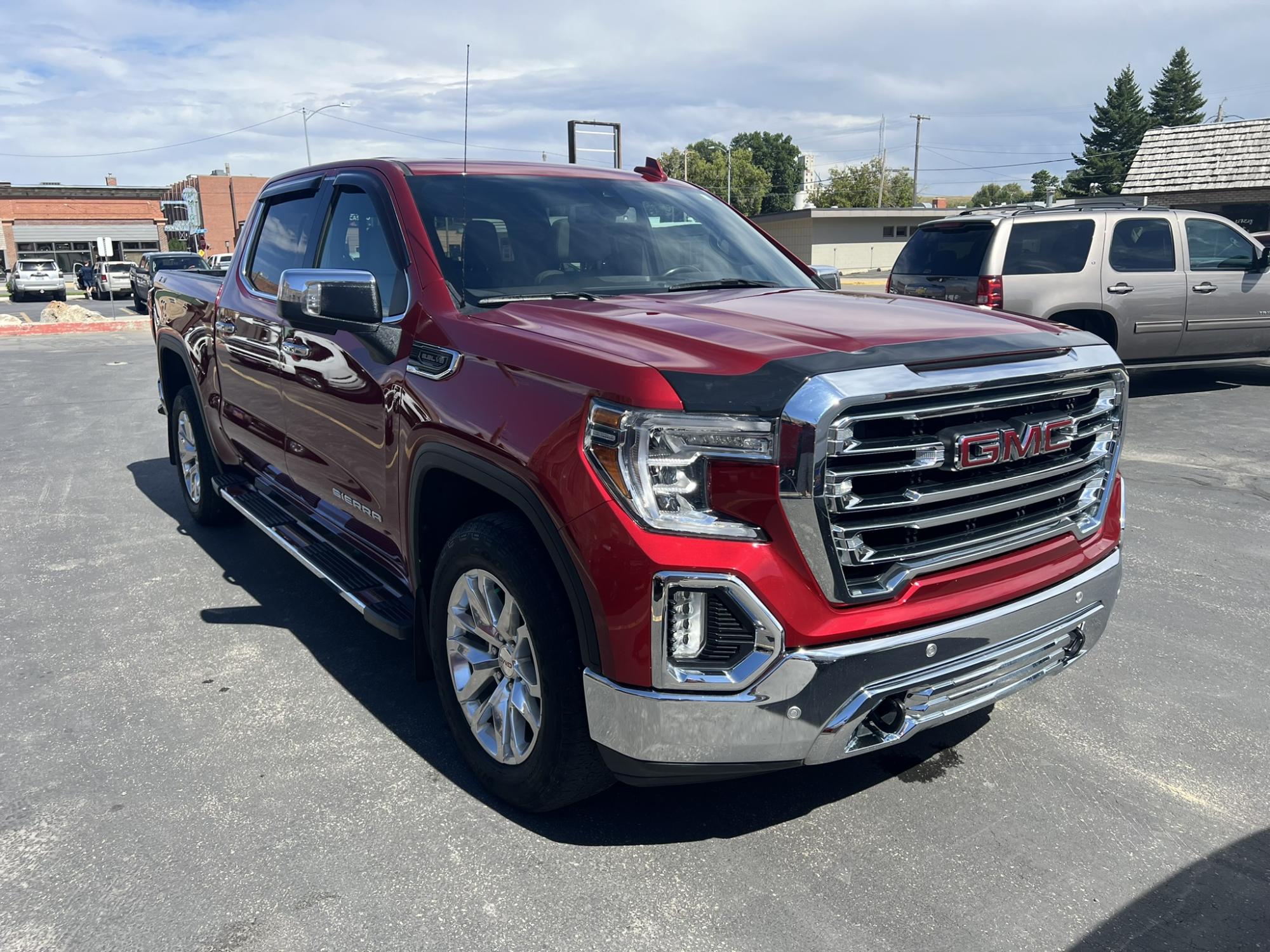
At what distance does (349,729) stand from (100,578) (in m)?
2.55

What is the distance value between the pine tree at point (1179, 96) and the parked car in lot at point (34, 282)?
259ft

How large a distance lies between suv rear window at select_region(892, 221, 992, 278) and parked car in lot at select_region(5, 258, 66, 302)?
41.4m

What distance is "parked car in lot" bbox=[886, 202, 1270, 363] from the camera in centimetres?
962

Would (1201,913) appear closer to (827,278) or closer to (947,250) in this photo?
(827,278)

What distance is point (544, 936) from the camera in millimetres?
2461

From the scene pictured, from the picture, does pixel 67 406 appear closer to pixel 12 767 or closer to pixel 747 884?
pixel 12 767

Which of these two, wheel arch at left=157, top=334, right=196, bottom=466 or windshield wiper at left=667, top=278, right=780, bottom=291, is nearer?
windshield wiper at left=667, top=278, right=780, bottom=291

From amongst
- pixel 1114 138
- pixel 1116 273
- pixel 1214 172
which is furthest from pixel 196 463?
pixel 1114 138

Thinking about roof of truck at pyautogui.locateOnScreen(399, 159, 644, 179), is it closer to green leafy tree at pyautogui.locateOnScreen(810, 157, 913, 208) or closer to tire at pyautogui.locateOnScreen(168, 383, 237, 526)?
tire at pyautogui.locateOnScreen(168, 383, 237, 526)

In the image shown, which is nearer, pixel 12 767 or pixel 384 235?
pixel 12 767

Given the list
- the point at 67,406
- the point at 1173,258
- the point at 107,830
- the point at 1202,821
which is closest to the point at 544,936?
the point at 107,830

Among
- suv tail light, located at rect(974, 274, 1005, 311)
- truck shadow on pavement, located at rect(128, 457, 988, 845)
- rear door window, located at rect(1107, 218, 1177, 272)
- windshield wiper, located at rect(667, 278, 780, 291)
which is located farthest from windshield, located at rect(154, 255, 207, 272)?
windshield wiper, located at rect(667, 278, 780, 291)

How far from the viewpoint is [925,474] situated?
2.54m

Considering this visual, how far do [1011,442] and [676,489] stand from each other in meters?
0.98
